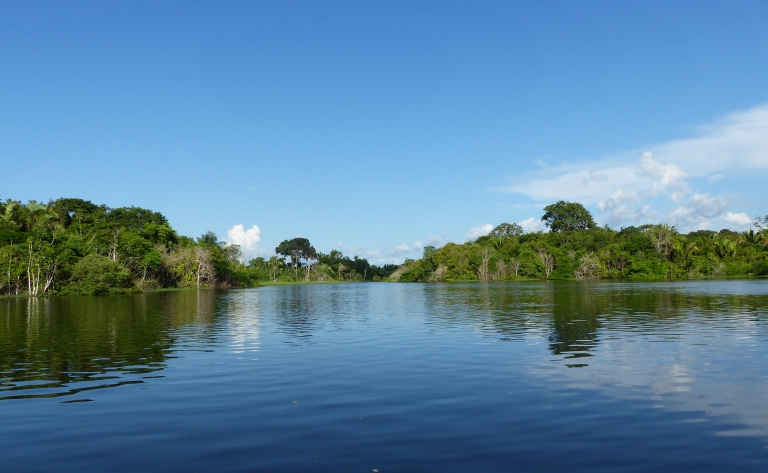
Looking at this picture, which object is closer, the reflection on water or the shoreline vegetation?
the reflection on water

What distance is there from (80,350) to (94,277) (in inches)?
2633

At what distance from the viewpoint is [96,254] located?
8869 cm

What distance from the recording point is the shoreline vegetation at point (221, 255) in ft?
278

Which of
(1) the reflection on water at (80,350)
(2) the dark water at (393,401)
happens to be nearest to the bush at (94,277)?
(1) the reflection on water at (80,350)

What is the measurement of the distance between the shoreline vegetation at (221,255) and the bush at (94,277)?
149 mm

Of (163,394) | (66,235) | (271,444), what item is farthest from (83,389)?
(66,235)

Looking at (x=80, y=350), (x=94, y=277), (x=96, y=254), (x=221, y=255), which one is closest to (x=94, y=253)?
(x=96, y=254)

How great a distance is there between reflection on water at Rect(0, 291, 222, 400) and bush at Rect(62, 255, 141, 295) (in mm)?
43739

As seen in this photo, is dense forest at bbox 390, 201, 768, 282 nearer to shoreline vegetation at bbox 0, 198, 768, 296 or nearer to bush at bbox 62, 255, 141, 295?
shoreline vegetation at bbox 0, 198, 768, 296

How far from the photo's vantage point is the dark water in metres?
10.1

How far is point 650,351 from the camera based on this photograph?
21812 millimetres

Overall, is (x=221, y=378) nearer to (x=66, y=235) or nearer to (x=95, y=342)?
(x=95, y=342)

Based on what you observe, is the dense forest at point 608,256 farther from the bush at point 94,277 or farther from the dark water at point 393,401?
the dark water at point 393,401

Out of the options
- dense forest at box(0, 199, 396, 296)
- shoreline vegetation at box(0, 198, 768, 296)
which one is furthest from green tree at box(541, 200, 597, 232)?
dense forest at box(0, 199, 396, 296)
